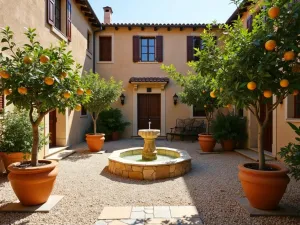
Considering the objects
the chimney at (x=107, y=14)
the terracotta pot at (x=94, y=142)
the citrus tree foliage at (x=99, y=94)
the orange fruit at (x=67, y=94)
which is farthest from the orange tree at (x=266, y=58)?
the chimney at (x=107, y=14)

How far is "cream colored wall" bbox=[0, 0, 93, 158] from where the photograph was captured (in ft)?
17.8

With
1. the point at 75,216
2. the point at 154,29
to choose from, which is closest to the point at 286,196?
the point at 75,216

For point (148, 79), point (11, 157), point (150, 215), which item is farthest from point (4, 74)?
point (148, 79)

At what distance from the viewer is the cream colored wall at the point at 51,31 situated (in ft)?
17.8

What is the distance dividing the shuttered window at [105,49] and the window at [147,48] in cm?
174

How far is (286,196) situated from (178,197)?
1870 mm

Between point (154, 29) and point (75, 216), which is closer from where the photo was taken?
point (75, 216)

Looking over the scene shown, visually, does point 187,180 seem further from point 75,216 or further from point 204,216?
point 75,216

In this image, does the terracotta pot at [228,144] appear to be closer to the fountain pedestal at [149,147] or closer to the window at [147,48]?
the fountain pedestal at [149,147]

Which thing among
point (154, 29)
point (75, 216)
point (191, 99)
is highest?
point (154, 29)

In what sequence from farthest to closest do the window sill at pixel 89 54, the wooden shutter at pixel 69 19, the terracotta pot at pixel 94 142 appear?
the window sill at pixel 89 54 < the wooden shutter at pixel 69 19 < the terracotta pot at pixel 94 142

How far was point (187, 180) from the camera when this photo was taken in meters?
5.00

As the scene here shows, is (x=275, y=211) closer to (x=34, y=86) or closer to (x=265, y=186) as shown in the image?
(x=265, y=186)

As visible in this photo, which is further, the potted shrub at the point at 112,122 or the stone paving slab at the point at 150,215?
the potted shrub at the point at 112,122
